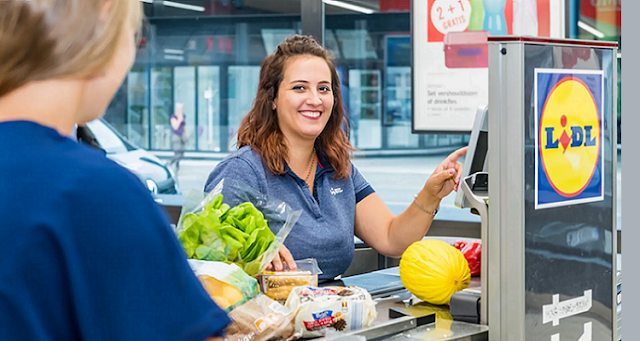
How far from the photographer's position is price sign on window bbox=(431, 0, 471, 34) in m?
3.49

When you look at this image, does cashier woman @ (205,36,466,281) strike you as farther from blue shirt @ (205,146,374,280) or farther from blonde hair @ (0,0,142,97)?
blonde hair @ (0,0,142,97)

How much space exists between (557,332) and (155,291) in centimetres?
134

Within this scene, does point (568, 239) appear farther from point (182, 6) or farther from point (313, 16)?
point (182, 6)

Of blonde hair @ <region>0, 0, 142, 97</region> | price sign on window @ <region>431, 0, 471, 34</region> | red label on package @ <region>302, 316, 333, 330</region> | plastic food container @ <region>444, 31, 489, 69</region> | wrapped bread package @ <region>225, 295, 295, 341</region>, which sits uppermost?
price sign on window @ <region>431, 0, 471, 34</region>

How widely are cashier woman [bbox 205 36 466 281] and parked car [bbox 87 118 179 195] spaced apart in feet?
17.8

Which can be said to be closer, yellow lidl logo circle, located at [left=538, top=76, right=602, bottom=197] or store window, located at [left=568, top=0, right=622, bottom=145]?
yellow lidl logo circle, located at [left=538, top=76, right=602, bottom=197]

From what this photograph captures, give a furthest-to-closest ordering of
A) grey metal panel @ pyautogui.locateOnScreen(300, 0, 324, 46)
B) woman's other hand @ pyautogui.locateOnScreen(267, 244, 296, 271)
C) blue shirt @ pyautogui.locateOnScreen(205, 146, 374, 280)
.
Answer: grey metal panel @ pyautogui.locateOnScreen(300, 0, 324, 46), blue shirt @ pyautogui.locateOnScreen(205, 146, 374, 280), woman's other hand @ pyautogui.locateOnScreen(267, 244, 296, 271)

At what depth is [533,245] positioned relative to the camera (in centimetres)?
172

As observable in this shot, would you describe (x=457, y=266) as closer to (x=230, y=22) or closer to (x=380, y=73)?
(x=380, y=73)

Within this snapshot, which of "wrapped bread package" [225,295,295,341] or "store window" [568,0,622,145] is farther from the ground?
"store window" [568,0,622,145]

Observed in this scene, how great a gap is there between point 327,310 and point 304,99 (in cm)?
114

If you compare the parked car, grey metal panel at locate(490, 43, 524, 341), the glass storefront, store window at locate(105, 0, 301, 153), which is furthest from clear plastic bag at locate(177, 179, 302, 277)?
store window at locate(105, 0, 301, 153)

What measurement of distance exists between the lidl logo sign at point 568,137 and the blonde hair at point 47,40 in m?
1.20

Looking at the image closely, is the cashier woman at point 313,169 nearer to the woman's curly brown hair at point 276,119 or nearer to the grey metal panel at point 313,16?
Answer: the woman's curly brown hair at point 276,119
